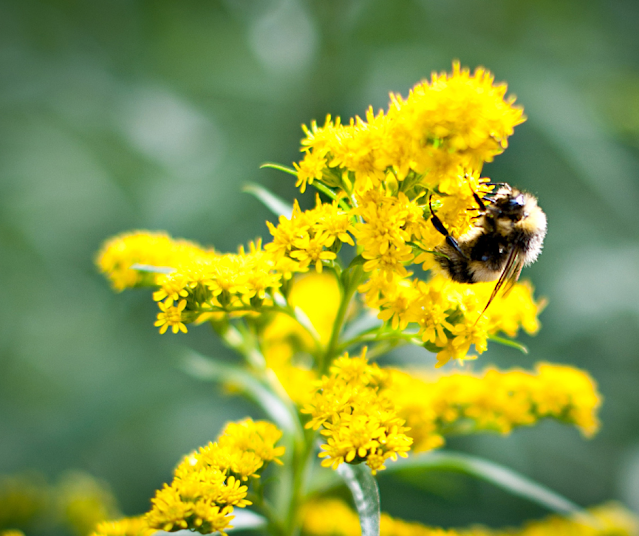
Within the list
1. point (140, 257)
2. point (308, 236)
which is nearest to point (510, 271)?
point (308, 236)

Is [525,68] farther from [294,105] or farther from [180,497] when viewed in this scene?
[180,497]

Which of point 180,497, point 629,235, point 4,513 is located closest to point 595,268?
point 629,235

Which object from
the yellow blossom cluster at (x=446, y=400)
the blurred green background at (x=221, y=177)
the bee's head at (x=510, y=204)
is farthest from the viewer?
the blurred green background at (x=221, y=177)

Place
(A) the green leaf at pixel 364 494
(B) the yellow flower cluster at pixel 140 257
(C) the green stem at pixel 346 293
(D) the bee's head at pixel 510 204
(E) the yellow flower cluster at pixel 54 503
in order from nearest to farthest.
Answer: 1. (A) the green leaf at pixel 364 494
2. (C) the green stem at pixel 346 293
3. (D) the bee's head at pixel 510 204
4. (B) the yellow flower cluster at pixel 140 257
5. (E) the yellow flower cluster at pixel 54 503

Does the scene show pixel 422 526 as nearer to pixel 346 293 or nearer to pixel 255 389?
pixel 255 389

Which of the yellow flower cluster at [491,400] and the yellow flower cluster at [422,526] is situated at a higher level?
the yellow flower cluster at [491,400]

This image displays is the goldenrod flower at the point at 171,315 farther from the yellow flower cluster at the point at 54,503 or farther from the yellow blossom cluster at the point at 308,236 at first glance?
the yellow flower cluster at the point at 54,503

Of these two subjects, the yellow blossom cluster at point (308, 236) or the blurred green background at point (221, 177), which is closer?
the yellow blossom cluster at point (308, 236)

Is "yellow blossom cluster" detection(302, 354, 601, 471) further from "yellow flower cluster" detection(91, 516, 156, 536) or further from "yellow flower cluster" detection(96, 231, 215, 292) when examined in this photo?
"yellow flower cluster" detection(96, 231, 215, 292)

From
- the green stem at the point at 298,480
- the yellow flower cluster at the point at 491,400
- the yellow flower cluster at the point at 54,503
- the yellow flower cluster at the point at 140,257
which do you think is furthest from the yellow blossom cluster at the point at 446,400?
the yellow flower cluster at the point at 54,503
